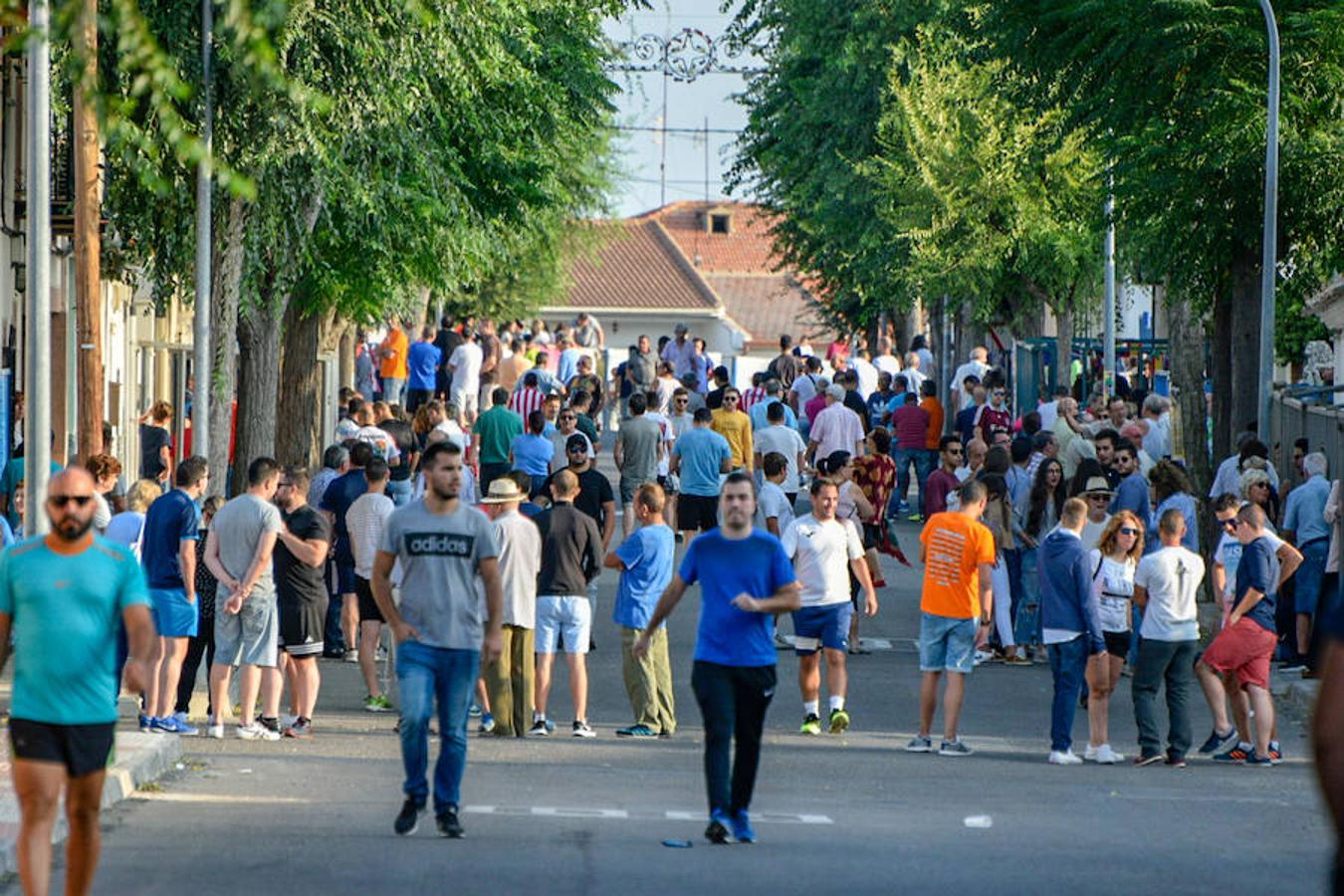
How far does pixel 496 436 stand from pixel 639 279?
8771cm

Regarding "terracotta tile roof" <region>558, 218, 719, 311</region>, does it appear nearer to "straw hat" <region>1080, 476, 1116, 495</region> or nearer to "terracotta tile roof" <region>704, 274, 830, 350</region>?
"terracotta tile roof" <region>704, 274, 830, 350</region>

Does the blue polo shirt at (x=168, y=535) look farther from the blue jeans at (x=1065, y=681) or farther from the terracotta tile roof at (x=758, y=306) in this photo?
the terracotta tile roof at (x=758, y=306)

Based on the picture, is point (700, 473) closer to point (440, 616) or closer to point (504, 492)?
point (504, 492)

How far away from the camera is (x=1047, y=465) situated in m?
19.6

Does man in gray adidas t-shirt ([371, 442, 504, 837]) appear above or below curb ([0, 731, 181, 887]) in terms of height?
above

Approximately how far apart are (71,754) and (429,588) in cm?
266

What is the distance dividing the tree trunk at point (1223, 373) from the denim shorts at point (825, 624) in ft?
32.1

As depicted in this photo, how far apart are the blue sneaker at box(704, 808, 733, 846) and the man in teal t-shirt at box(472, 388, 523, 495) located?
47.5ft

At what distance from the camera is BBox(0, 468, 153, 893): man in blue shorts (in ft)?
28.0

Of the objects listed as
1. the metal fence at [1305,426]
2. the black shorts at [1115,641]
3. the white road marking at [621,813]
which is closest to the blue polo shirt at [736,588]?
the white road marking at [621,813]

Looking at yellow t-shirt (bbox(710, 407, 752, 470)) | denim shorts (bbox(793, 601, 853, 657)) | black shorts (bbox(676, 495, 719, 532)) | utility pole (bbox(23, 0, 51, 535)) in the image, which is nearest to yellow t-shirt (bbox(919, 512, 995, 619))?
denim shorts (bbox(793, 601, 853, 657))

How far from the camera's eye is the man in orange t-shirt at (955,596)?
15094 millimetres

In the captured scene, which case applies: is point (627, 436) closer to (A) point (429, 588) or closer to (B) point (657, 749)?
(B) point (657, 749)

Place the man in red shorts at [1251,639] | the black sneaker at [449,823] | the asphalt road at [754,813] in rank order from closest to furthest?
the asphalt road at [754,813] < the black sneaker at [449,823] < the man in red shorts at [1251,639]
